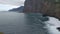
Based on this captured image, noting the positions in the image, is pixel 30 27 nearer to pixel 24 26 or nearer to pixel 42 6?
pixel 24 26

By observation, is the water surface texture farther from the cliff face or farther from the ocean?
the cliff face

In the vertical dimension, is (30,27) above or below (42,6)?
below

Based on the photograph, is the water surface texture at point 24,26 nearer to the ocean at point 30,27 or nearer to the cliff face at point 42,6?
the ocean at point 30,27

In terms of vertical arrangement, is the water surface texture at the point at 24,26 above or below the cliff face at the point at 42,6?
below

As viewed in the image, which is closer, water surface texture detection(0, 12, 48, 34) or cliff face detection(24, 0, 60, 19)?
Answer: water surface texture detection(0, 12, 48, 34)

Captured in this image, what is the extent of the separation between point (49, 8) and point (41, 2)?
9.3 inches

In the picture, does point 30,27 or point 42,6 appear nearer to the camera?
point 30,27

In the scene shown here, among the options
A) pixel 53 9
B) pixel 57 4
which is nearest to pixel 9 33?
pixel 57 4

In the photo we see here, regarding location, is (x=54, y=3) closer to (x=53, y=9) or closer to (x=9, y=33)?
(x=53, y=9)

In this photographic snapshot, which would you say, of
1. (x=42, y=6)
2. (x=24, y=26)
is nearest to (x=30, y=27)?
(x=24, y=26)

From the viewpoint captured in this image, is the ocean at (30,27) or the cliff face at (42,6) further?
the cliff face at (42,6)

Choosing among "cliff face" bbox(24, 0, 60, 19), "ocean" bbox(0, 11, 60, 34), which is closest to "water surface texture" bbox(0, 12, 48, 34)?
"ocean" bbox(0, 11, 60, 34)

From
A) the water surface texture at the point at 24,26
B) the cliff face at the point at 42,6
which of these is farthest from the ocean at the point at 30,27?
the cliff face at the point at 42,6

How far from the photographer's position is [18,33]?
80 cm
